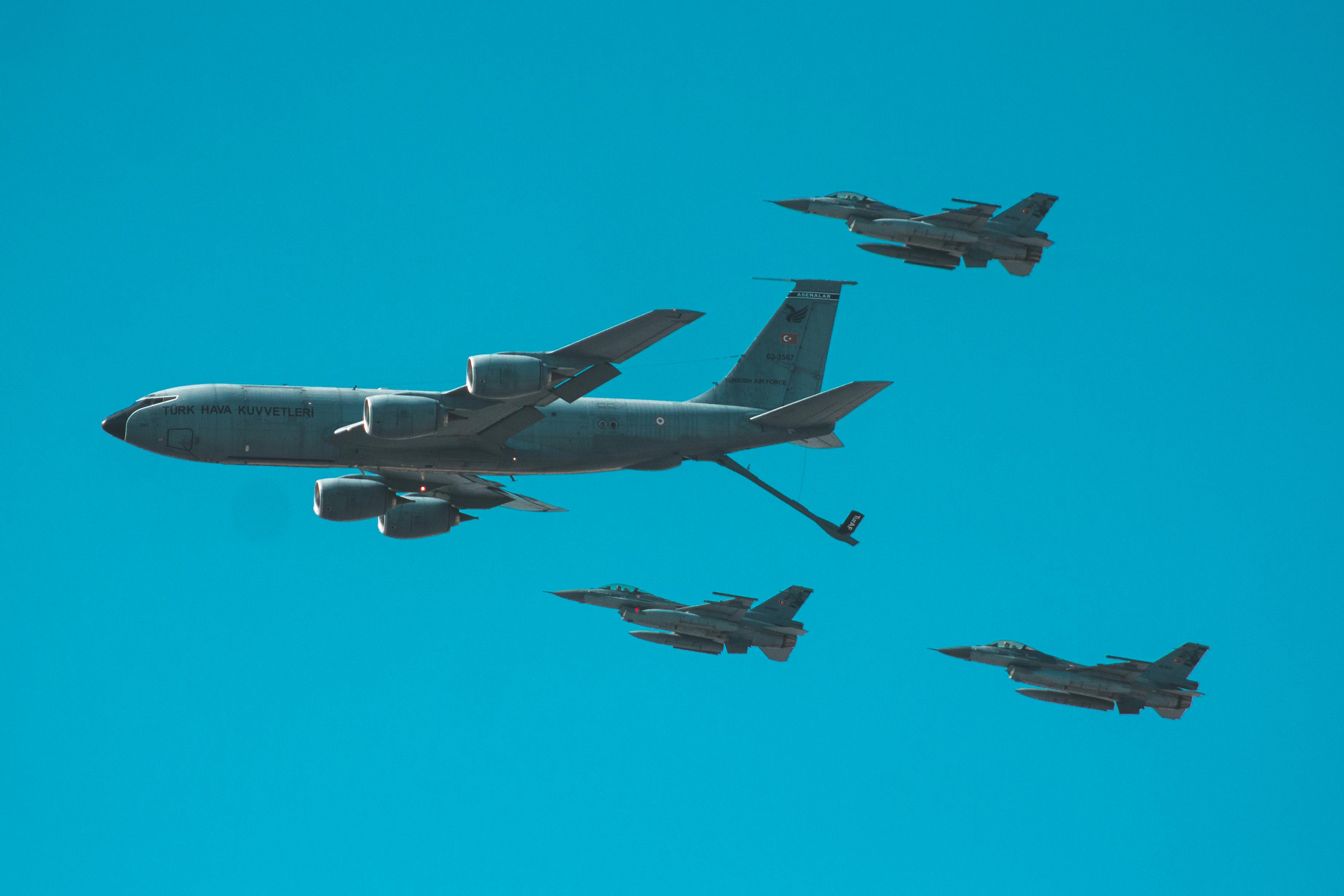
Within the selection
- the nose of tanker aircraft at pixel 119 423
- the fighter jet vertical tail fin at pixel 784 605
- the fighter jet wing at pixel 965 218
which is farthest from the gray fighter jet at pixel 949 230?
the nose of tanker aircraft at pixel 119 423

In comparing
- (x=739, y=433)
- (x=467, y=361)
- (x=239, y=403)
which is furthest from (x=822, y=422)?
(x=239, y=403)

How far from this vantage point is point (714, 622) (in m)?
61.2

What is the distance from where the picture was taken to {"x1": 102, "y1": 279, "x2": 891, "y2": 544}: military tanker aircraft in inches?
1745

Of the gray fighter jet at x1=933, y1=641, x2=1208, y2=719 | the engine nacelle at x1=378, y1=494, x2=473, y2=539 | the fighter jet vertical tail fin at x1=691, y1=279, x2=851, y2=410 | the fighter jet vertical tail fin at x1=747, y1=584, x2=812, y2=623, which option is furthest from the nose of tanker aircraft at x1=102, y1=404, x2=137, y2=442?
the gray fighter jet at x1=933, y1=641, x2=1208, y2=719

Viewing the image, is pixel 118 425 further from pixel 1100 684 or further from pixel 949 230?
pixel 1100 684

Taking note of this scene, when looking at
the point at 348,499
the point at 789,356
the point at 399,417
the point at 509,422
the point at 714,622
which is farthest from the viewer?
the point at 714,622

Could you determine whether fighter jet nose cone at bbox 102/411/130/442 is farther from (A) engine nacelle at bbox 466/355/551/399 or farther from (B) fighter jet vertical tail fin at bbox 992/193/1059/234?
(B) fighter jet vertical tail fin at bbox 992/193/1059/234

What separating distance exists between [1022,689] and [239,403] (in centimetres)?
3487

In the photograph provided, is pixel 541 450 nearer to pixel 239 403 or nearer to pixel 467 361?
pixel 467 361

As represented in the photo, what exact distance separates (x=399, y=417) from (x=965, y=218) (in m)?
24.3

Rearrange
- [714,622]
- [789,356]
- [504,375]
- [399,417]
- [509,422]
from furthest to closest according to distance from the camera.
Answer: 1. [714,622]
2. [789,356]
3. [509,422]
4. [399,417]
5. [504,375]

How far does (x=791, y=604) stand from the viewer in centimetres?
6334

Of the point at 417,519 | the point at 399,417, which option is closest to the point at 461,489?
the point at 417,519

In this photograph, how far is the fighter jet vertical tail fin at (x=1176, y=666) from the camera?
6359 cm
